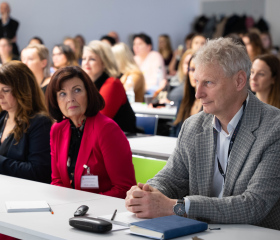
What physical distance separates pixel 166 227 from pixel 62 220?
0.46 meters

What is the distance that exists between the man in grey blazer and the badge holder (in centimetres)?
52

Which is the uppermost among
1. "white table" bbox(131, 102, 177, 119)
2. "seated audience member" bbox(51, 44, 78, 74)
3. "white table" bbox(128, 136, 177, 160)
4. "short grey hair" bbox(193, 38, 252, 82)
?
"short grey hair" bbox(193, 38, 252, 82)

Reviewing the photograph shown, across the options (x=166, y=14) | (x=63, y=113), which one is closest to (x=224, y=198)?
(x=63, y=113)

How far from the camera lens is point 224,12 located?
14664mm

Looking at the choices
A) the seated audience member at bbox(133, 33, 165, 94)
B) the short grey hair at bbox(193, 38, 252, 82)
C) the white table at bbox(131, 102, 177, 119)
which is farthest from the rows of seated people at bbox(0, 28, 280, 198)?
the seated audience member at bbox(133, 33, 165, 94)

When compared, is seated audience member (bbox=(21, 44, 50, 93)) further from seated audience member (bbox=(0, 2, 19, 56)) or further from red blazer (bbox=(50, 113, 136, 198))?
seated audience member (bbox=(0, 2, 19, 56))

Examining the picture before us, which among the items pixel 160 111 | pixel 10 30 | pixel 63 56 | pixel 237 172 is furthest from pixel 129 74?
pixel 237 172

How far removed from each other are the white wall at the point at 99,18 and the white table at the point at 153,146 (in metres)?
8.18

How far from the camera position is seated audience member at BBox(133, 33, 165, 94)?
30.9 ft

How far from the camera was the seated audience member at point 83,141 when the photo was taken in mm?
2879

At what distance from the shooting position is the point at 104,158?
2.89 metres

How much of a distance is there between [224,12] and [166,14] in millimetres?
1622

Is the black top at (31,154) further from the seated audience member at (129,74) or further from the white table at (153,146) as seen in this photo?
the seated audience member at (129,74)

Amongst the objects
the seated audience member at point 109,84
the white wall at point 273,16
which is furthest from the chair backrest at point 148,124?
the white wall at point 273,16
